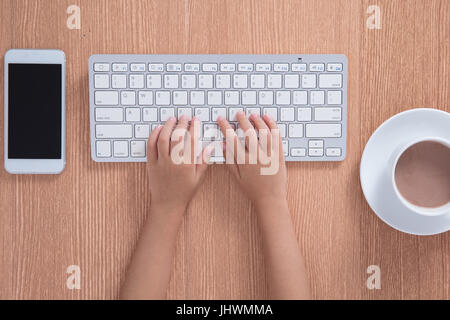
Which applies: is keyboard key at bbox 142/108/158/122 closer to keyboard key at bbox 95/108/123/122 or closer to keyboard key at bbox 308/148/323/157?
keyboard key at bbox 95/108/123/122

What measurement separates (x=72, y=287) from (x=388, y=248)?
573 mm

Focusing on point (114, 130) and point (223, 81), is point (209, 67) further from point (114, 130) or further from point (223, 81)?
point (114, 130)

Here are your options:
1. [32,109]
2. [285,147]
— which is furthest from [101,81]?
[285,147]

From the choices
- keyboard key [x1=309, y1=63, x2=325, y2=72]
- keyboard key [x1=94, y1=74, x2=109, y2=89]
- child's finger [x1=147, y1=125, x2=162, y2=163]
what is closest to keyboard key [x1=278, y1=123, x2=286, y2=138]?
keyboard key [x1=309, y1=63, x2=325, y2=72]

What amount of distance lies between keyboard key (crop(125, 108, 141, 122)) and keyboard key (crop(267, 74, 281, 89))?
231 millimetres

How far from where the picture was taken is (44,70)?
0.60 meters

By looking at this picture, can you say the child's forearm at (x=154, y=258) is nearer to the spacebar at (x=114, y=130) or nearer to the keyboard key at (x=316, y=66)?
the spacebar at (x=114, y=130)

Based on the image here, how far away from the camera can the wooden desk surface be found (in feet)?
2.03

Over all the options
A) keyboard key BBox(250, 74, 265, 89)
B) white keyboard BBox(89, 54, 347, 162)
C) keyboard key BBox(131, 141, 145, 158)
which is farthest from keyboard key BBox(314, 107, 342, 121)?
keyboard key BBox(131, 141, 145, 158)

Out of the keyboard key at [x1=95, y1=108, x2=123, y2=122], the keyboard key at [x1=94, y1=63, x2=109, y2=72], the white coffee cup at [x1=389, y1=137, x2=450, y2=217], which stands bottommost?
the white coffee cup at [x1=389, y1=137, x2=450, y2=217]

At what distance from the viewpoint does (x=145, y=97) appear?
600mm

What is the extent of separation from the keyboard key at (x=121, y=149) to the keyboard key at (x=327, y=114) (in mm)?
336

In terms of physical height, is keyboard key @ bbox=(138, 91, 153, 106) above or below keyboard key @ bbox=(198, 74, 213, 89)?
below

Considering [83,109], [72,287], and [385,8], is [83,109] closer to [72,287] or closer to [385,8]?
[72,287]
